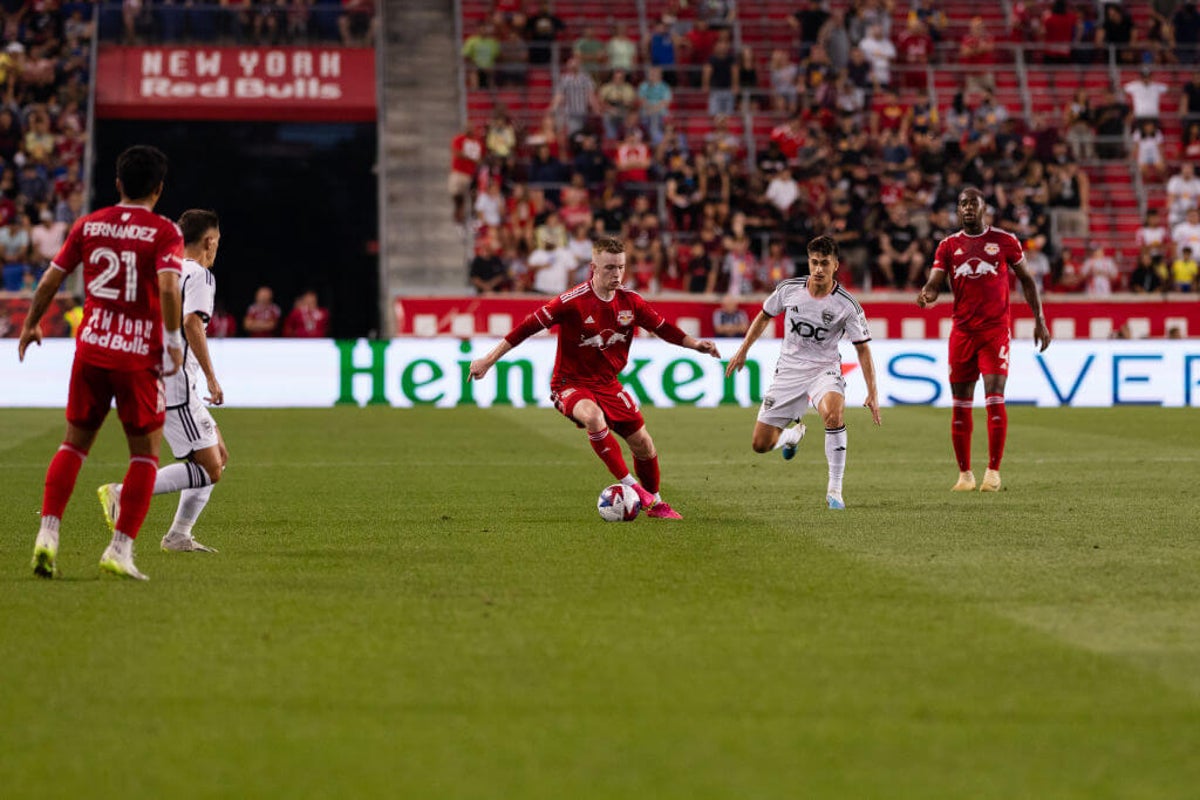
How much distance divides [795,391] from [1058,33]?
23.2 metres

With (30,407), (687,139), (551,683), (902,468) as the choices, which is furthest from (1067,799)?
(687,139)

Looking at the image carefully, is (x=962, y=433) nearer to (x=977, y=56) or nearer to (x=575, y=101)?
(x=575, y=101)

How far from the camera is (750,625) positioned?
6.85 metres

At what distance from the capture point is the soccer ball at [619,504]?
10547 mm

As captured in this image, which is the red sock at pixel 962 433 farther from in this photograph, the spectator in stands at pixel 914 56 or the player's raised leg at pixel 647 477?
the spectator in stands at pixel 914 56

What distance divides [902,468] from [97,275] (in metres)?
8.43

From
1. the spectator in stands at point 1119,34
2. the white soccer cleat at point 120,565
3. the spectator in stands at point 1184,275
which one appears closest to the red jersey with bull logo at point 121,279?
the white soccer cleat at point 120,565

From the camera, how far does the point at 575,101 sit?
99.7ft

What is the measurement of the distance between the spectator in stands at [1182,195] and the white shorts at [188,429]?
23.8 metres

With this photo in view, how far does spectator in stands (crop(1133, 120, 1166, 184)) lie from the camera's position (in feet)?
102

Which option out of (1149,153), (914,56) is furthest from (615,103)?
(1149,153)

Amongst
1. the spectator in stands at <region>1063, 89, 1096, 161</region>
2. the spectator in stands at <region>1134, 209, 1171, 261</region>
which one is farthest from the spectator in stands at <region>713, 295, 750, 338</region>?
the spectator in stands at <region>1063, 89, 1096, 161</region>

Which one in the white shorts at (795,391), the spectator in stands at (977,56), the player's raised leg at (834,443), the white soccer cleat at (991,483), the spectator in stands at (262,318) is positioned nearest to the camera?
the player's raised leg at (834,443)

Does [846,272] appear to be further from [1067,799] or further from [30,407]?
[1067,799]
